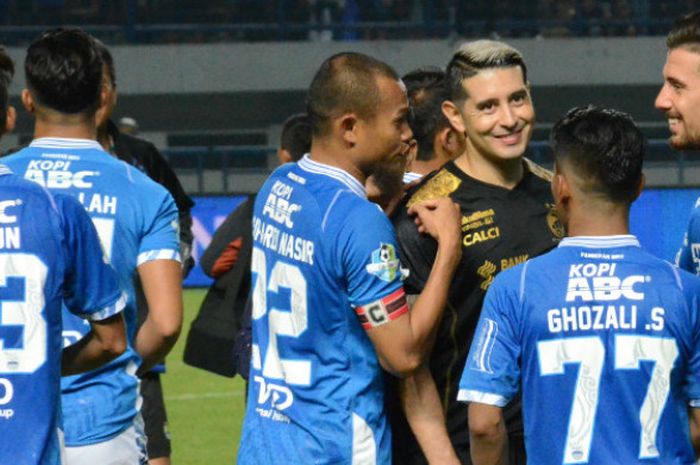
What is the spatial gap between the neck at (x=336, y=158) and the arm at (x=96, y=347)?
727 millimetres

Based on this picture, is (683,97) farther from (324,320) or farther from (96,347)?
(96,347)

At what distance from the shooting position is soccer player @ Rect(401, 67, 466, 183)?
489 centimetres

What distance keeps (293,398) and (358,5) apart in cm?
2532

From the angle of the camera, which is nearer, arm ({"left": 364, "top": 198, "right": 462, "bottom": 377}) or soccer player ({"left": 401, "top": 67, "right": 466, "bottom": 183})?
arm ({"left": 364, "top": 198, "right": 462, "bottom": 377})

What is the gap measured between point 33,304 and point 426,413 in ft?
3.71

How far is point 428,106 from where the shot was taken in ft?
16.2

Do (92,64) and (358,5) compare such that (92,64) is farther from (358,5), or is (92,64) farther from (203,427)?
(358,5)

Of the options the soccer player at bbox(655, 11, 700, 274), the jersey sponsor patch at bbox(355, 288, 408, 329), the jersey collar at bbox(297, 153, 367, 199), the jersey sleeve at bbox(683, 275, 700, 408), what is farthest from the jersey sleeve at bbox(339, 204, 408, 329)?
the soccer player at bbox(655, 11, 700, 274)

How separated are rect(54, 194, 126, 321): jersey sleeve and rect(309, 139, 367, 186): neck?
0.70 metres

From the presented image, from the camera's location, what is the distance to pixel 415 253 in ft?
13.4

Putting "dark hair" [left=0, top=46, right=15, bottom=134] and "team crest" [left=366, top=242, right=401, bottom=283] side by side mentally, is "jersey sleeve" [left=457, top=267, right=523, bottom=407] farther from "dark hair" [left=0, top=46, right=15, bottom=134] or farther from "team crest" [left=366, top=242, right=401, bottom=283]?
"dark hair" [left=0, top=46, right=15, bottom=134]

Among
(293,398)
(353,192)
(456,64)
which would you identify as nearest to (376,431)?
(293,398)

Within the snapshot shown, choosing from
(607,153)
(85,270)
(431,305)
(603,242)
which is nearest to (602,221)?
(603,242)

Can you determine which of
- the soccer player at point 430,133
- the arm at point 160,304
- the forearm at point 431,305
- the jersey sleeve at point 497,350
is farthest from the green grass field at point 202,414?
the jersey sleeve at point 497,350
